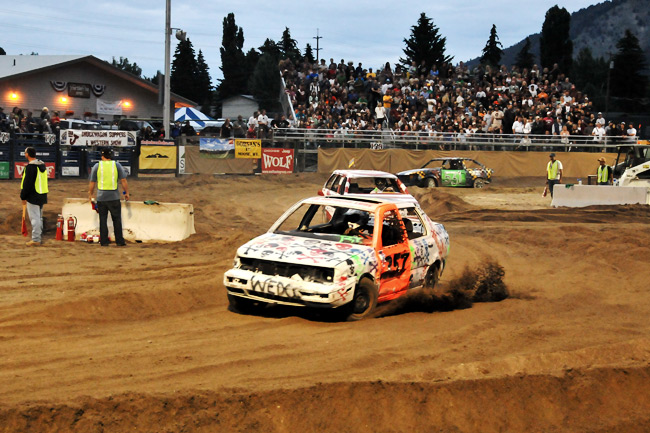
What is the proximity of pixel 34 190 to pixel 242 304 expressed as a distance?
6.41m

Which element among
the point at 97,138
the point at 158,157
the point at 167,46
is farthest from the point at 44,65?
the point at 97,138

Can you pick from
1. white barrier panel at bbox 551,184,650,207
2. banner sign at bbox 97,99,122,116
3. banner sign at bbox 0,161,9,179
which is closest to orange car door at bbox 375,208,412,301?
white barrier panel at bbox 551,184,650,207

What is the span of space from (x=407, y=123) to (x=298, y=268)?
27.2 m

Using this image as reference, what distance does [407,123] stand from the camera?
34.9 m

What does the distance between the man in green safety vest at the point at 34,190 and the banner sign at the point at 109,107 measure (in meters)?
27.8

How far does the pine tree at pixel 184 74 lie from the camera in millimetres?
72125

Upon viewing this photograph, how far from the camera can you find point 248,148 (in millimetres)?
29609

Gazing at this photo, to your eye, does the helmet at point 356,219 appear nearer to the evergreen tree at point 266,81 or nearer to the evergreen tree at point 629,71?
the evergreen tree at point 266,81

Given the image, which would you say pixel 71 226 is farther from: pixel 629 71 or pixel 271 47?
pixel 271 47

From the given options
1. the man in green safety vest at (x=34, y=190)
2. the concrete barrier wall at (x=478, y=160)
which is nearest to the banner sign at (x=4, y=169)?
the man in green safety vest at (x=34, y=190)

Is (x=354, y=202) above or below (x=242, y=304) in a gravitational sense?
above

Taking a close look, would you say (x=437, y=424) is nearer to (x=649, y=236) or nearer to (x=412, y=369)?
(x=412, y=369)

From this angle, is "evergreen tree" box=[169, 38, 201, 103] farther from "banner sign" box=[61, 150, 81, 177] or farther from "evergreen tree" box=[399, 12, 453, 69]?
"banner sign" box=[61, 150, 81, 177]

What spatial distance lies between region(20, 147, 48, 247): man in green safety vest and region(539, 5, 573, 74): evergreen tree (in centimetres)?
6896
